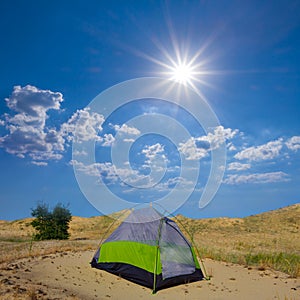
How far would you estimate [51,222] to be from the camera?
89.8 feet

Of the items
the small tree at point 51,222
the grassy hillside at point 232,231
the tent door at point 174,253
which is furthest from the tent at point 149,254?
the small tree at point 51,222

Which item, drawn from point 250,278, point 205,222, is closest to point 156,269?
point 250,278

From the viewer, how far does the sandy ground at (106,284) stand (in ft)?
27.4

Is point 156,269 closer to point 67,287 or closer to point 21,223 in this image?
point 67,287

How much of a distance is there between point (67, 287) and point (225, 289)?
4.59 metres

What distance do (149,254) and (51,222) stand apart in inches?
749

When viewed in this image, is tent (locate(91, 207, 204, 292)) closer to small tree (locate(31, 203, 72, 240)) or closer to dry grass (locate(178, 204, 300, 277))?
dry grass (locate(178, 204, 300, 277))

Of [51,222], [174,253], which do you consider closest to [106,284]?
[174,253]

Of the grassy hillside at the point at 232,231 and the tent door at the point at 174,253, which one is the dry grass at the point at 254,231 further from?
the tent door at the point at 174,253

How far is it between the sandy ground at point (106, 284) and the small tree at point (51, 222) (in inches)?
593

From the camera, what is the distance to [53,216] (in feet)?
91.1

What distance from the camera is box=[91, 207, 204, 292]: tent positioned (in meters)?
10.1

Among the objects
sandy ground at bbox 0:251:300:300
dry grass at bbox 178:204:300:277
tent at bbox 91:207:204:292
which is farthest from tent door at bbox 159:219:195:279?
dry grass at bbox 178:204:300:277

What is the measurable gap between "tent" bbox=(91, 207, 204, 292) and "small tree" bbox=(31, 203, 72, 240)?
1593cm
